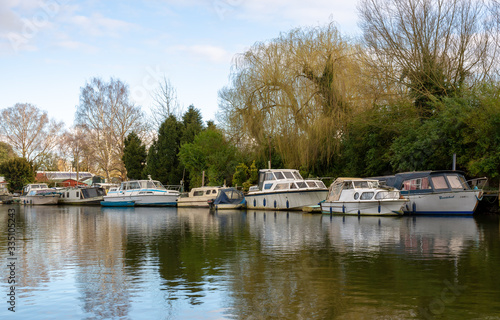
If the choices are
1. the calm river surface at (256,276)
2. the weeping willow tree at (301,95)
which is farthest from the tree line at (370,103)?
the calm river surface at (256,276)

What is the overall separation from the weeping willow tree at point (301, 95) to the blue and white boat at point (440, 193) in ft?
A: 30.3

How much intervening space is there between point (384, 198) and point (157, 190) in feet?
88.8

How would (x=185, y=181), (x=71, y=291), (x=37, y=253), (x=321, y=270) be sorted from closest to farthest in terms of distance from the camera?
(x=71, y=291) → (x=321, y=270) → (x=37, y=253) → (x=185, y=181)

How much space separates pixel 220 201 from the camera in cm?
4609

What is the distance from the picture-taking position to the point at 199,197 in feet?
161

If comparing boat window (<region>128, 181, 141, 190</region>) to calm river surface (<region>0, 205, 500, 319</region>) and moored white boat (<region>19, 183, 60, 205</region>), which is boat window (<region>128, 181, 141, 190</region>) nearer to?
moored white boat (<region>19, 183, 60, 205</region>)

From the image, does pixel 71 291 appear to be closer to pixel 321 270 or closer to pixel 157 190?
pixel 321 270

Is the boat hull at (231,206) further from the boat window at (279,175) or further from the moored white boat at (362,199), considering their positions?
the moored white boat at (362,199)

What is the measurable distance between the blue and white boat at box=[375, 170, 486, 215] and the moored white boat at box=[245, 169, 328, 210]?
7.90 m

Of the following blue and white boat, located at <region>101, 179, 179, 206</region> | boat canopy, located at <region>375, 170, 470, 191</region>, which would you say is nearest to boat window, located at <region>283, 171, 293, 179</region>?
boat canopy, located at <region>375, 170, 470, 191</region>

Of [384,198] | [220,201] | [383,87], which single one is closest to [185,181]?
[220,201]

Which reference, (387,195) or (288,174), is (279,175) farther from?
(387,195)

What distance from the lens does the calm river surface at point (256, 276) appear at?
9469 mm

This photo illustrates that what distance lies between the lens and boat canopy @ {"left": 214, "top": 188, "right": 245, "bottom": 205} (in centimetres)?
4581
